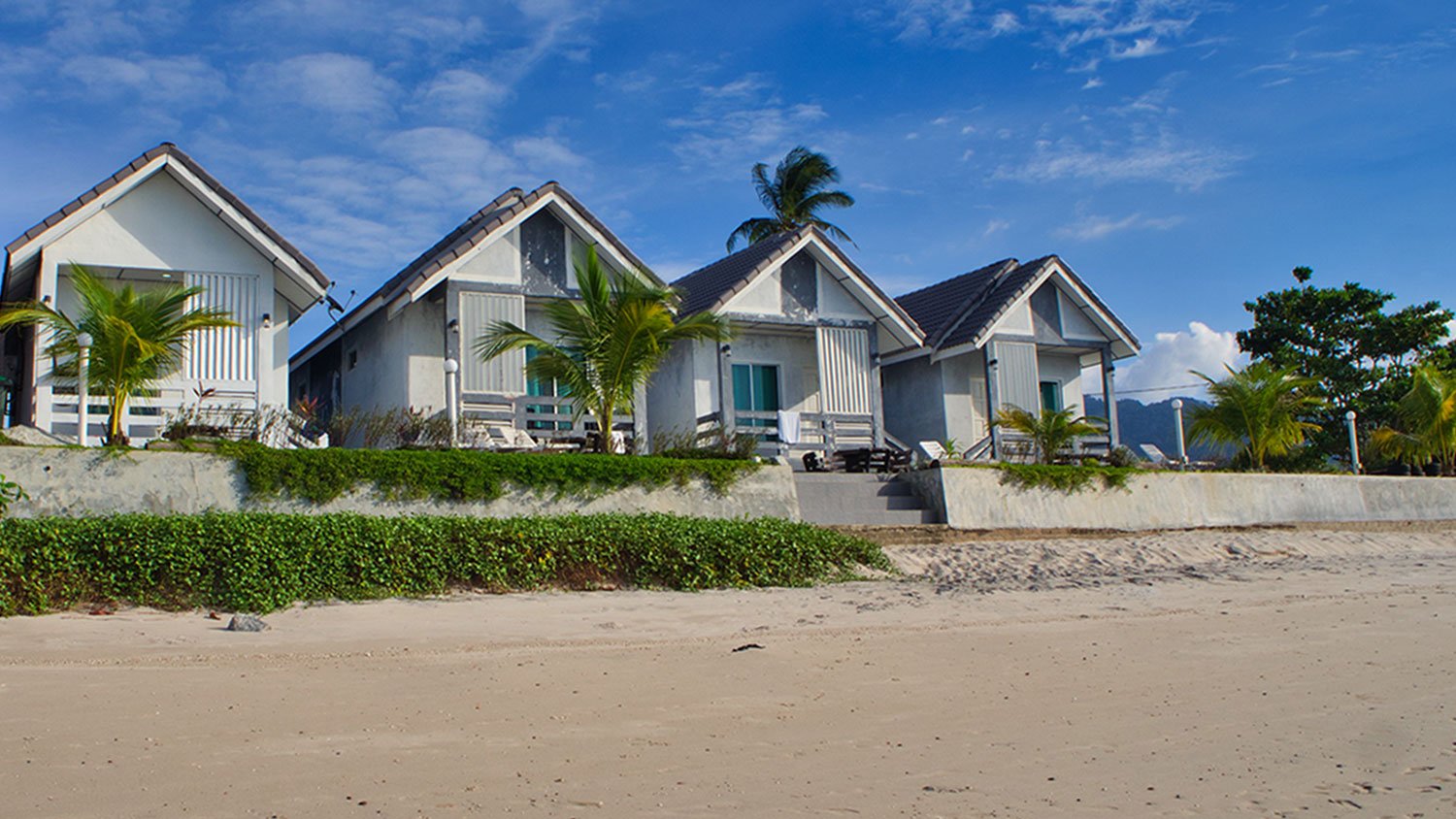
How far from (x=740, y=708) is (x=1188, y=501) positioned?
13914 millimetres

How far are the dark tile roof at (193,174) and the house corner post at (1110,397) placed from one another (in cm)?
1433

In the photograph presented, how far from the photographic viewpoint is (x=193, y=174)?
17.0m

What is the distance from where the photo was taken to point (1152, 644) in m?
9.55

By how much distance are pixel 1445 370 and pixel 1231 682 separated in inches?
974

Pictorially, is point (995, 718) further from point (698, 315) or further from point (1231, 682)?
point (698, 315)

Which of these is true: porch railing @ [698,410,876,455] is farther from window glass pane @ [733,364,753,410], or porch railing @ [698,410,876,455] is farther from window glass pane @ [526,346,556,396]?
window glass pane @ [526,346,556,396]

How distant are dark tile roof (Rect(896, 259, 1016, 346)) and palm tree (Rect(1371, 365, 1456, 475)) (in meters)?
8.44

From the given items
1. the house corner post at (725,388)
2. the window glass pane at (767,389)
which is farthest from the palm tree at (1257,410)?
the house corner post at (725,388)

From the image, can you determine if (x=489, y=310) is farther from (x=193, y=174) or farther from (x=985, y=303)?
(x=985, y=303)

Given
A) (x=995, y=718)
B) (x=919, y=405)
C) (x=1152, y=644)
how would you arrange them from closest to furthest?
(x=995, y=718), (x=1152, y=644), (x=919, y=405)

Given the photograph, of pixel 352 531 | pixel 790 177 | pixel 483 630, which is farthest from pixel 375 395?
pixel 790 177

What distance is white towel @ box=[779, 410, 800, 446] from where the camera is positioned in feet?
65.5

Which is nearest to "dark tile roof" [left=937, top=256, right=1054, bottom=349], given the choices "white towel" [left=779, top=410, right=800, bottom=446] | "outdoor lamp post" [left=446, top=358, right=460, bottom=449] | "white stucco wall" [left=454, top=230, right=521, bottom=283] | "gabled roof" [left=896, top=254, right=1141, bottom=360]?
"gabled roof" [left=896, top=254, right=1141, bottom=360]

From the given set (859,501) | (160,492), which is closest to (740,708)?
(160,492)
